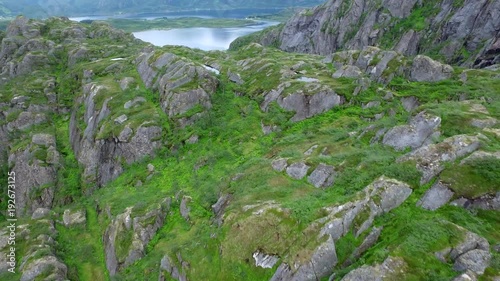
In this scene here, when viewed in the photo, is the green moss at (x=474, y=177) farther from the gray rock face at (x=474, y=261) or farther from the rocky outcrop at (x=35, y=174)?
the rocky outcrop at (x=35, y=174)

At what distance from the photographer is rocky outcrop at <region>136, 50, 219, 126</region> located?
1980 inches

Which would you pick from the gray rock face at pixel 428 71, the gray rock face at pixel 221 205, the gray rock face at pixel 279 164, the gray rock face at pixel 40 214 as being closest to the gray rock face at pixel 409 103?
the gray rock face at pixel 428 71

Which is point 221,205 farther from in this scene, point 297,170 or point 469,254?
point 469,254

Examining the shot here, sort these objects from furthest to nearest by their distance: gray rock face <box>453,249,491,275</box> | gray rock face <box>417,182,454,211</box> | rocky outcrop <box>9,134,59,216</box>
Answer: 1. rocky outcrop <box>9,134,59,216</box>
2. gray rock face <box>417,182,454,211</box>
3. gray rock face <box>453,249,491,275</box>

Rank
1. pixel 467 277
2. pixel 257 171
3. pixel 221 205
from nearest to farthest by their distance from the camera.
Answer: pixel 467 277
pixel 221 205
pixel 257 171

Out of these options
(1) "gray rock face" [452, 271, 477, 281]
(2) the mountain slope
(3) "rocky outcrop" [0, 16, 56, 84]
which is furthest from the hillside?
(2) the mountain slope

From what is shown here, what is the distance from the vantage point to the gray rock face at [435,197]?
66.9 feet

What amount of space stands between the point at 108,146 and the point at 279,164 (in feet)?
98.8

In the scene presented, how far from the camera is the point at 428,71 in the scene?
157 ft

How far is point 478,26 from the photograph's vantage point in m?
89.4

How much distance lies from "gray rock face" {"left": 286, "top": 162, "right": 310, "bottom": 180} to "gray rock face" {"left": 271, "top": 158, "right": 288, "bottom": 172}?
64cm

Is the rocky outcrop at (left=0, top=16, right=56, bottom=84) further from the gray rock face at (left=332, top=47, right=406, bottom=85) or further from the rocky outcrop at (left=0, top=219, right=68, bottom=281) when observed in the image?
the gray rock face at (left=332, top=47, right=406, bottom=85)


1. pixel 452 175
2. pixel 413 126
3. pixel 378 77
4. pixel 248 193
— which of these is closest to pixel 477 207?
pixel 452 175

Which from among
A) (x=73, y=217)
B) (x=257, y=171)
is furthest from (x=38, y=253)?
(x=257, y=171)
